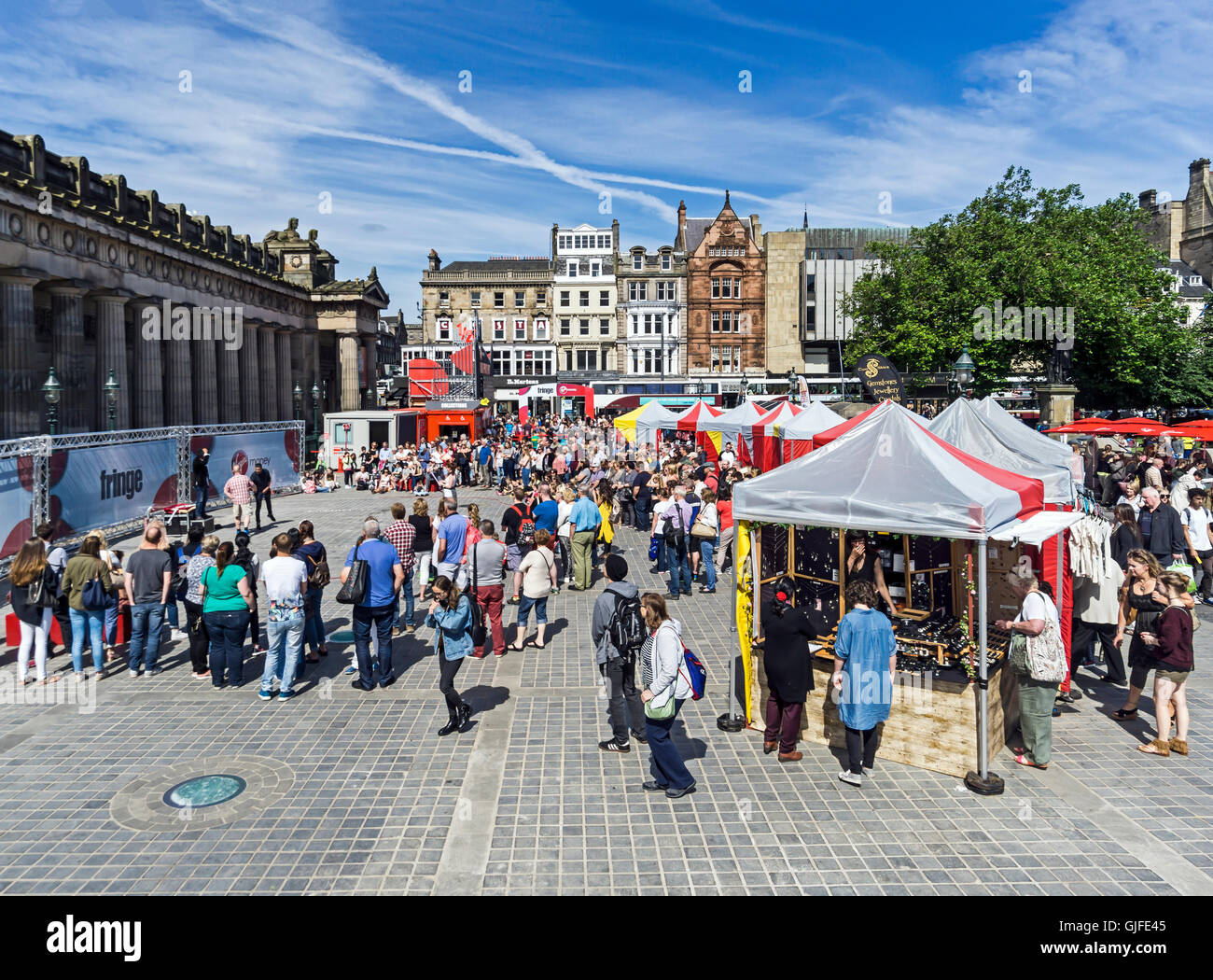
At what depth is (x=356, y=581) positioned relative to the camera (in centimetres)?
902

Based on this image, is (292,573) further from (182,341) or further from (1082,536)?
(182,341)

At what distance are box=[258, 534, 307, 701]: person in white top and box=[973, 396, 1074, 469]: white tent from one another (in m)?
9.93

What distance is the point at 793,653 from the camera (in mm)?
7047

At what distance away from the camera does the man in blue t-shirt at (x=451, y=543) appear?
1092 centimetres

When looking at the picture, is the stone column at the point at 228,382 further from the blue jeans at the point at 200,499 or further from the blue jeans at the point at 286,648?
the blue jeans at the point at 286,648

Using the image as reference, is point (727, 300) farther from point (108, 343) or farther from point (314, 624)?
point (314, 624)

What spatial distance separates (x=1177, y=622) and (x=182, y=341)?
42.7 meters

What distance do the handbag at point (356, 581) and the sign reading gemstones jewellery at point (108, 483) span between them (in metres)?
10.1

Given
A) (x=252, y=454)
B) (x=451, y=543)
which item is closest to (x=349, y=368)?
(x=252, y=454)

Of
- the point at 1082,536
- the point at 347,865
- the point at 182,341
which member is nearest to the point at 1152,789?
the point at 1082,536

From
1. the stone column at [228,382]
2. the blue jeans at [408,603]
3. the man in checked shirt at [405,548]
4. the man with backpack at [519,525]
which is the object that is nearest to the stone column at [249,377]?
the stone column at [228,382]

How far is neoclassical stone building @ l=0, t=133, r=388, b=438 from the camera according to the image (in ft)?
88.2
